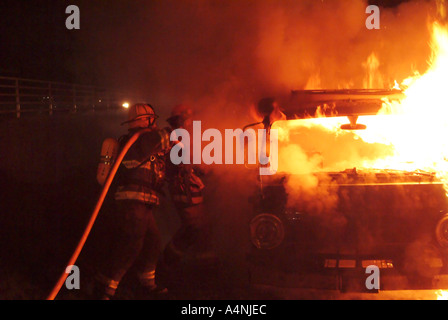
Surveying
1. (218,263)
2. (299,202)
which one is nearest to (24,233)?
(218,263)

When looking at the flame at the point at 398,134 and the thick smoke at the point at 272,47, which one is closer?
the flame at the point at 398,134

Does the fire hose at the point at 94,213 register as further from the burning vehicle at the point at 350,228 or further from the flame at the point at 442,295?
the flame at the point at 442,295

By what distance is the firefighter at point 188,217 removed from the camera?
208 inches

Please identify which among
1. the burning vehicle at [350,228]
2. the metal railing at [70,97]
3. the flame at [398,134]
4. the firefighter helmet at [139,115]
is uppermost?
the metal railing at [70,97]

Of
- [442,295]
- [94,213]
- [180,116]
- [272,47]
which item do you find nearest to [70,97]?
[272,47]

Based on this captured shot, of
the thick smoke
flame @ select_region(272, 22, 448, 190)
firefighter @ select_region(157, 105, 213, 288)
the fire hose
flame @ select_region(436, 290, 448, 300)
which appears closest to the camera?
flame @ select_region(436, 290, 448, 300)

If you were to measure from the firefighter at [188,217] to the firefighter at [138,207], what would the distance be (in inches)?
6.5

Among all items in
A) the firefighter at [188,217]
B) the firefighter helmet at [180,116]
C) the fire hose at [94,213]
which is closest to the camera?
the fire hose at [94,213]

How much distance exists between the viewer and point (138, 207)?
16.7 feet

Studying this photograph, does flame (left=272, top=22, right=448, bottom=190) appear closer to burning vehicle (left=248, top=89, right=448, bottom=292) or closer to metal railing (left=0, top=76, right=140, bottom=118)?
burning vehicle (left=248, top=89, right=448, bottom=292)

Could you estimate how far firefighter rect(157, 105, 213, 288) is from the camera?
529cm

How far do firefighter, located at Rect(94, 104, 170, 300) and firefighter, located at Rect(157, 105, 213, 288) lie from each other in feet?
0.54

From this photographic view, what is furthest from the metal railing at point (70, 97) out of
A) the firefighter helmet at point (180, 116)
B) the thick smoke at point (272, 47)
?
the firefighter helmet at point (180, 116)

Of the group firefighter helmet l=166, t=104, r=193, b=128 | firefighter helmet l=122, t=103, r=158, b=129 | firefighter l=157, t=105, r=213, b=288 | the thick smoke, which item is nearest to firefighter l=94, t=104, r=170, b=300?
firefighter helmet l=122, t=103, r=158, b=129
